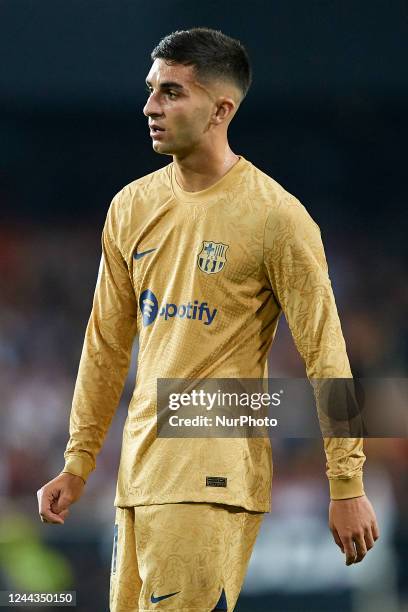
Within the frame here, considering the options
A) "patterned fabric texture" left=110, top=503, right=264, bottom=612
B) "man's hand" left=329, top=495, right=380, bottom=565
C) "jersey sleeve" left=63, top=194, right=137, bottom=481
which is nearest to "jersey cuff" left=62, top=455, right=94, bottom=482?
"jersey sleeve" left=63, top=194, right=137, bottom=481

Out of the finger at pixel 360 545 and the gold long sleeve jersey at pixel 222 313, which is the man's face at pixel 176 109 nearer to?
the gold long sleeve jersey at pixel 222 313

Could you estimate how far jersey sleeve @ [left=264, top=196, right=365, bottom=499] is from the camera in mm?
2203

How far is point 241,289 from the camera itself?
230 centimetres

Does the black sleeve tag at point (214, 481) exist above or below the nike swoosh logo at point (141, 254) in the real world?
below

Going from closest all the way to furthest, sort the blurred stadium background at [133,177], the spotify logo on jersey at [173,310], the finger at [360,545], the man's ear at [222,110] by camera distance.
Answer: the finger at [360,545], the spotify logo on jersey at [173,310], the man's ear at [222,110], the blurred stadium background at [133,177]

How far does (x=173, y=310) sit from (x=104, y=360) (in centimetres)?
26

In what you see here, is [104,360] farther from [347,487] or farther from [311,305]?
[347,487]

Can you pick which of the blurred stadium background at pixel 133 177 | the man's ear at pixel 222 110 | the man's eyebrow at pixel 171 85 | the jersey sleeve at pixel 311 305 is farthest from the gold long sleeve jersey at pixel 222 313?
the blurred stadium background at pixel 133 177

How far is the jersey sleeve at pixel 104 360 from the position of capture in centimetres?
247

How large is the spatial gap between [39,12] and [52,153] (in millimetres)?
775

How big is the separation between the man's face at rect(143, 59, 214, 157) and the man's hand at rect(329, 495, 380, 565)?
0.83m

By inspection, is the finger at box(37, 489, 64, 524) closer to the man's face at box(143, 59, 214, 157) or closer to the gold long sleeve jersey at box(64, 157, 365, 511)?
the gold long sleeve jersey at box(64, 157, 365, 511)

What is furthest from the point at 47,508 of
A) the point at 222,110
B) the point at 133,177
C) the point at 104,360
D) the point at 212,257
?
the point at 133,177

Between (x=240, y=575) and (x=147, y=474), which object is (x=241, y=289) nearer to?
(x=147, y=474)
